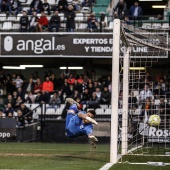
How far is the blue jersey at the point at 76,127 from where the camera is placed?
728 inches

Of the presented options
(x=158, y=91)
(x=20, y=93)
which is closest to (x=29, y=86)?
(x=20, y=93)

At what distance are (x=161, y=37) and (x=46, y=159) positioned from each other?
20.4ft

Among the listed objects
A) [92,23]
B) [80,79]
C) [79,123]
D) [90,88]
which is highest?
[92,23]

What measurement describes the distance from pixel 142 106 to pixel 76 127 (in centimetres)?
1096

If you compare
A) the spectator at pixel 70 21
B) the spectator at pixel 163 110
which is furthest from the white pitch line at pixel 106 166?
the spectator at pixel 70 21

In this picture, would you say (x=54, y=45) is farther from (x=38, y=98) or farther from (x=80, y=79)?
(x=38, y=98)

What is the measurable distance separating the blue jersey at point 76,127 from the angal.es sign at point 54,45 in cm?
1492

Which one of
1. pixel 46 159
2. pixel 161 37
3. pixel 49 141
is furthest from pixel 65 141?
pixel 46 159

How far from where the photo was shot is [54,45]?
34.0 metres

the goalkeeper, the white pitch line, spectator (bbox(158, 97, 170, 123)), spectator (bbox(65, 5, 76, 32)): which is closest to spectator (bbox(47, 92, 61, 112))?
spectator (bbox(65, 5, 76, 32))

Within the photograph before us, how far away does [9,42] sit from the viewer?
34062 millimetres

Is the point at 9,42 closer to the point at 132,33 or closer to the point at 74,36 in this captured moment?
the point at 74,36

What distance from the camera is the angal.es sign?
111ft

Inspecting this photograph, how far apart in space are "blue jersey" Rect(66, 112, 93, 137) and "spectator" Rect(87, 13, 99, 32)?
598 inches
